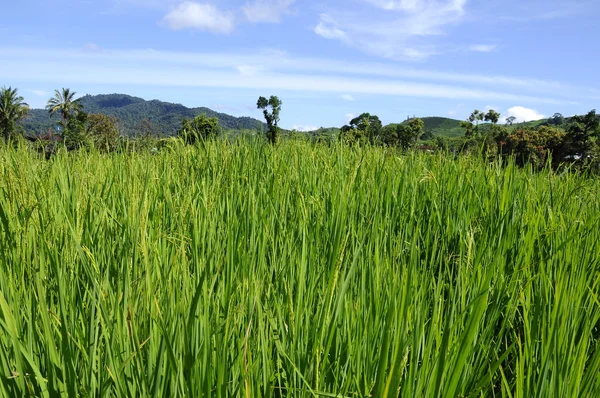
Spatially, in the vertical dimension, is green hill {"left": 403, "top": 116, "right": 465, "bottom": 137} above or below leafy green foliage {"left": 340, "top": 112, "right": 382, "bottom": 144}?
above

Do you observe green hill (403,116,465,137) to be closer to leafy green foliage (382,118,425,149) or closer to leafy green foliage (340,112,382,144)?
leafy green foliage (382,118,425,149)

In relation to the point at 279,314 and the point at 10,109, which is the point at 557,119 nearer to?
the point at 10,109

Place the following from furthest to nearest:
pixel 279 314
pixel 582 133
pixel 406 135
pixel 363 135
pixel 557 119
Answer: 1. pixel 557 119
2. pixel 406 135
3. pixel 582 133
4. pixel 363 135
5. pixel 279 314

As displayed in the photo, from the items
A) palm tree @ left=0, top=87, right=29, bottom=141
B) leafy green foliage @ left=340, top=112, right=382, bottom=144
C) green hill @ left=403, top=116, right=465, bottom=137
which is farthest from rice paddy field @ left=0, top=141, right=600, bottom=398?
green hill @ left=403, top=116, right=465, bottom=137

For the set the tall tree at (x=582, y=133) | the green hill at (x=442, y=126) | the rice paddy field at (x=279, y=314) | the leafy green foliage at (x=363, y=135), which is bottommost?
the rice paddy field at (x=279, y=314)

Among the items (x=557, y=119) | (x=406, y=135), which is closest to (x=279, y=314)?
(x=406, y=135)

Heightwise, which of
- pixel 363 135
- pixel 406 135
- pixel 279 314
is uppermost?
pixel 406 135

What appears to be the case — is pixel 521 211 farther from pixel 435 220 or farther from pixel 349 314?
pixel 349 314

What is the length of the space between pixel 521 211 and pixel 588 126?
5666 centimetres

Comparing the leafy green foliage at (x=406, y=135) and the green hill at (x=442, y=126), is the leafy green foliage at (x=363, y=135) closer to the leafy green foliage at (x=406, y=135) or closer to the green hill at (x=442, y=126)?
the leafy green foliage at (x=406, y=135)

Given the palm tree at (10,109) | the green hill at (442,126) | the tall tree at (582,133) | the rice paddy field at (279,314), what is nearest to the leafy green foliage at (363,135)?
the rice paddy field at (279,314)

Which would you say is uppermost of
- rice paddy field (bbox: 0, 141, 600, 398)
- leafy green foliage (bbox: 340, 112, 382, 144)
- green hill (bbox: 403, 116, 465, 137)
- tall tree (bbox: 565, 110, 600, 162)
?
green hill (bbox: 403, 116, 465, 137)

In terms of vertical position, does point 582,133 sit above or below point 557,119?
below

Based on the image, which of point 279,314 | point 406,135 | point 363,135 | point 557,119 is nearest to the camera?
point 279,314
